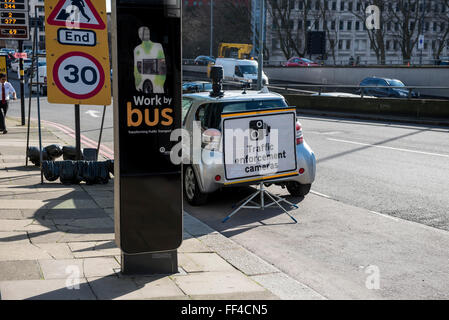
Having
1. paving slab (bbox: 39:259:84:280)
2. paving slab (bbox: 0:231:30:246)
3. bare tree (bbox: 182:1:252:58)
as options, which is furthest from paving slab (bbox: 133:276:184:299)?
bare tree (bbox: 182:1:252:58)

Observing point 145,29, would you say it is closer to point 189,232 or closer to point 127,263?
point 127,263

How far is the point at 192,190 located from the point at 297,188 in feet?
5.65

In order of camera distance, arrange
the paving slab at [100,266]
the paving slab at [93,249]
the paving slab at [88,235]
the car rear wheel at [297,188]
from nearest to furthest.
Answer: the paving slab at [100,266] < the paving slab at [93,249] < the paving slab at [88,235] < the car rear wheel at [297,188]

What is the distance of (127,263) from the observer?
5316mm

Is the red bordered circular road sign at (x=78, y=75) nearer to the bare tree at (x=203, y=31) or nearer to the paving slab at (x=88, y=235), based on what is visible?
the paving slab at (x=88, y=235)

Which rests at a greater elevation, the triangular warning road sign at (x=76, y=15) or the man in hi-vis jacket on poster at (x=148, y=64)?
the triangular warning road sign at (x=76, y=15)

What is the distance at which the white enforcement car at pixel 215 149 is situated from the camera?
8711 millimetres

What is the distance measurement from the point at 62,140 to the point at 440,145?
34.2 feet

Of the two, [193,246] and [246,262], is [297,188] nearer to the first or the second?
[193,246]

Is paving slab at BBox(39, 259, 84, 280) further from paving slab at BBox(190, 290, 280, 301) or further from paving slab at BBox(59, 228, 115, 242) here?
paving slab at BBox(190, 290, 280, 301)

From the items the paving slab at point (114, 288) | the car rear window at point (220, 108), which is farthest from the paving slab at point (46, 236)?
the car rear window at point (220, 108)

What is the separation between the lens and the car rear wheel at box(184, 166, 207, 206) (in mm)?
8907
